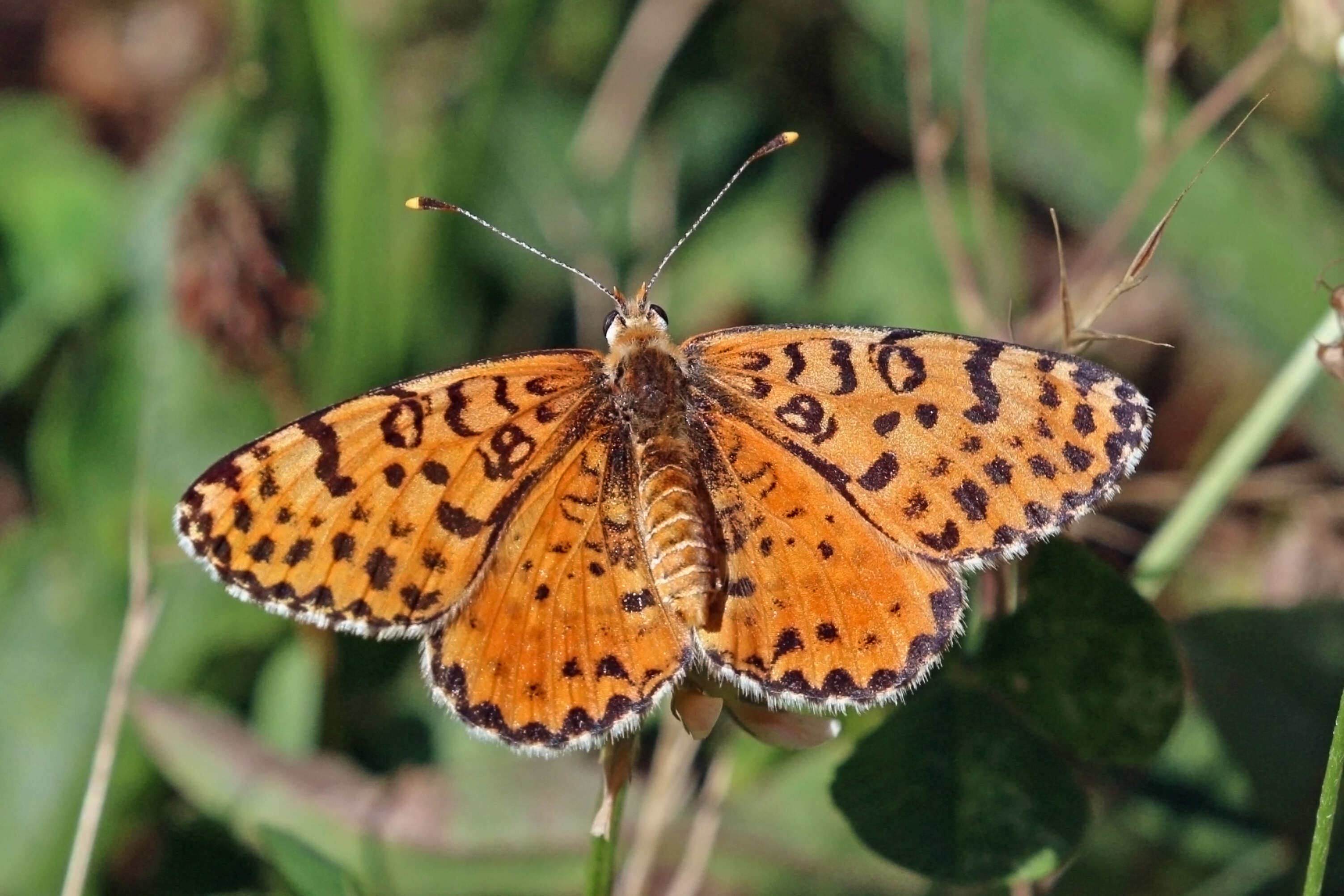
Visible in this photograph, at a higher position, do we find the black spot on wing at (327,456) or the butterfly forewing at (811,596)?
the butterfly forewing at (811,596)

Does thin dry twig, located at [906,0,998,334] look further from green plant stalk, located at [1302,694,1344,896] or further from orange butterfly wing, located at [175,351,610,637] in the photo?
green plant stalk, located at [1302,694,1344,896]

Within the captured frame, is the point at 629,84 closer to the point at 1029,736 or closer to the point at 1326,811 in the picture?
the point at 1029,736

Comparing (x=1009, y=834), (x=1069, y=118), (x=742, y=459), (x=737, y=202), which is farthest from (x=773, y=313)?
(x=1009, y=834)

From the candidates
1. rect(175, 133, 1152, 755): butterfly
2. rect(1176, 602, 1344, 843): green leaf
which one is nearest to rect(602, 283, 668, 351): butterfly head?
rect(175, 133, 1152, 755): butterfly

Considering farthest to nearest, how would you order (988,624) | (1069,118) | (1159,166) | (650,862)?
(1069,118)
(1159,166)
(650,862)
(988,624)

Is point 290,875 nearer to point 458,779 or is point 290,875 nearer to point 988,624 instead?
point 458,779

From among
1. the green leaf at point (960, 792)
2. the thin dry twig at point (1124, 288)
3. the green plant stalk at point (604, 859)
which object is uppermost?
the thin dry twig at point (1124, 288)

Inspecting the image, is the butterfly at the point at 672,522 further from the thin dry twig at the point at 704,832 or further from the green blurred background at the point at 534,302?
the thin dry twig at the point at 704,832

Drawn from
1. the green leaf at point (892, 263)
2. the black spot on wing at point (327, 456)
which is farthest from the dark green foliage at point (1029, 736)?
the green leaf at point (892, 263)
